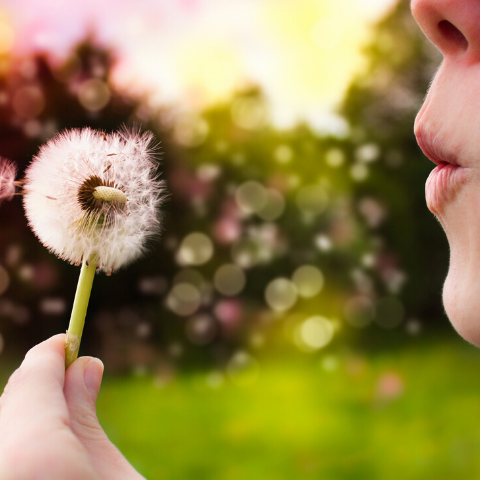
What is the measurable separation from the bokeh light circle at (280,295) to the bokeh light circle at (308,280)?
0.04m

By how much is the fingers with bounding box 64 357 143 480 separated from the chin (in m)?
0.40

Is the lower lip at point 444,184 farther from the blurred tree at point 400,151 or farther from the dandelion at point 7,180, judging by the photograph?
the blurred tree at point 400,151

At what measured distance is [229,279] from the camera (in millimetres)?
2498

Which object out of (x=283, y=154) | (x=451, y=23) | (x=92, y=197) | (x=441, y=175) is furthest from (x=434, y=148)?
(x=283, y=154)

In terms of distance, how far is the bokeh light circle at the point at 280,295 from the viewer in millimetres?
2537

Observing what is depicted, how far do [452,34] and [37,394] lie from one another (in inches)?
23.1

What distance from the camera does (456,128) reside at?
50cm

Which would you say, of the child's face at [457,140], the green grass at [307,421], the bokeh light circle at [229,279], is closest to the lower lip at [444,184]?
the child's face at [457,140]

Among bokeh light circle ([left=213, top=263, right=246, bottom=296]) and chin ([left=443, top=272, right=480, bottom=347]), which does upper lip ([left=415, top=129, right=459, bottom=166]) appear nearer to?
chin ([left=443, top=272, right=480, bottom=347])

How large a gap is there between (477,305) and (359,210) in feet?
7.31

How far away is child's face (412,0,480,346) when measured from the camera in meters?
0.49

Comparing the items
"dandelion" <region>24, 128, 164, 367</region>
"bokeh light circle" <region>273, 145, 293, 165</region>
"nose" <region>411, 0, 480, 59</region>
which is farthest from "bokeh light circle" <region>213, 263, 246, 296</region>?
"nose" <region>411, 0, 480, 59</region>

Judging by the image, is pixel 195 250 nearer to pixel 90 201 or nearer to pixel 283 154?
pixel 283 154

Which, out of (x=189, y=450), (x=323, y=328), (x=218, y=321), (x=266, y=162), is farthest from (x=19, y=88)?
(x=323, y=328)
